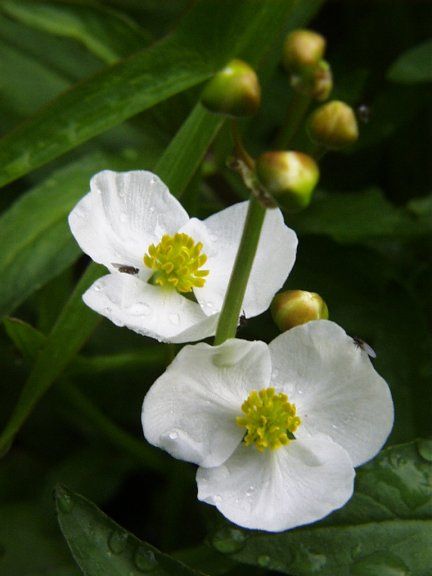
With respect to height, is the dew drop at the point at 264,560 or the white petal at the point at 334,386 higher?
the white petal at the point at 334,386

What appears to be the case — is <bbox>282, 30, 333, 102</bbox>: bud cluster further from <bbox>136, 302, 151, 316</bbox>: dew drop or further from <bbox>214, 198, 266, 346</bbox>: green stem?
<bbox>136, 302, 151, 316</bbox>: dew drop

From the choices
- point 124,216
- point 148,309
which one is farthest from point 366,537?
point 124,216

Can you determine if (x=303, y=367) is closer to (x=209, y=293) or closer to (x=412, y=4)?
(x=209, y=293)

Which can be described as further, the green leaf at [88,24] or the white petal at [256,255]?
the green leaf at [88,24]

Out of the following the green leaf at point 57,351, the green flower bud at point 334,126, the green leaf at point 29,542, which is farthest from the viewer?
the green leaf at point 29,542

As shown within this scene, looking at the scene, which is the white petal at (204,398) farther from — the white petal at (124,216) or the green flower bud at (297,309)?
the white petal at (124,216)

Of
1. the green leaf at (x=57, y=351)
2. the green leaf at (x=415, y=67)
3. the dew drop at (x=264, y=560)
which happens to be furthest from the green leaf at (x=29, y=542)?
the green leaf at (x=415, y=67)

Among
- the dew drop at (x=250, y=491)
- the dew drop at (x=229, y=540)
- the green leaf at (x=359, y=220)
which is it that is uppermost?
the dew drop at (x=250, y=491)
